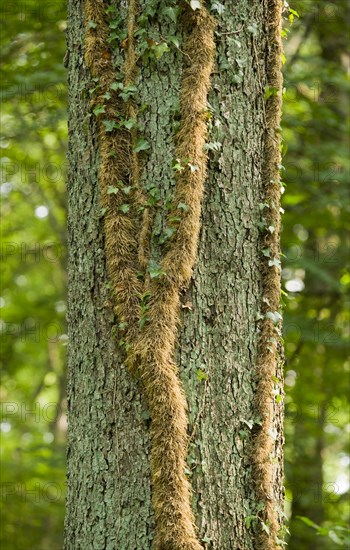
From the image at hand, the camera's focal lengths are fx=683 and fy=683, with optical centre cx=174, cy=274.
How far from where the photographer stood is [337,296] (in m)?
7.55

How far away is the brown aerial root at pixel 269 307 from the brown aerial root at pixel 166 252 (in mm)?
257

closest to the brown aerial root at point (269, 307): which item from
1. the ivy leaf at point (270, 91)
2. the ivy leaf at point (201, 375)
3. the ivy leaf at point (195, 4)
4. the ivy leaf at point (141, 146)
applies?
the ivy leaf at point (270, 91)

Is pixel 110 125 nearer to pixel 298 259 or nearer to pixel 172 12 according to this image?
pixel 172 12

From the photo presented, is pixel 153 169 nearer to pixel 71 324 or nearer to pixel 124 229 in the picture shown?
pixel 124 229

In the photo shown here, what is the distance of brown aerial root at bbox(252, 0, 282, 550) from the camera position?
215 centimetres

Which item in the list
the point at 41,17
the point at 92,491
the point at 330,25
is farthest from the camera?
the point at 330,25

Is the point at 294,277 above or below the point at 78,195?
above

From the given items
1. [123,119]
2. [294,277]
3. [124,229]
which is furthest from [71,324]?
[294,277]

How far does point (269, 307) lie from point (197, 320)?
291 mm

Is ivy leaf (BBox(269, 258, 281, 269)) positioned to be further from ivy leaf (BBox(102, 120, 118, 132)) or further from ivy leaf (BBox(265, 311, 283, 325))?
ivy leaf (BBox(102, 120, 118, 132))

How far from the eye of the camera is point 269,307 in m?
2.29

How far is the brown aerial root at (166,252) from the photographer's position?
201cm

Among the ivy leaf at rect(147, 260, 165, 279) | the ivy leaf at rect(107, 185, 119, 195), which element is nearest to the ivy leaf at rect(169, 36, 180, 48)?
the ivy leaf at rect(107, 185, 119, 195)

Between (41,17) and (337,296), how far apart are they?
4176 mm
